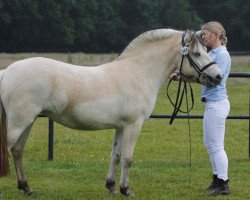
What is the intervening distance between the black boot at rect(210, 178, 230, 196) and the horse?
102cm

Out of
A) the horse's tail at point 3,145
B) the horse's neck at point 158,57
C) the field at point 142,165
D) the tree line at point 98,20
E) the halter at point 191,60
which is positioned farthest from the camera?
the tree line at point 98,20

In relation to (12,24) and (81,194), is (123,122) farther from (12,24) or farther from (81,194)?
(12,24)

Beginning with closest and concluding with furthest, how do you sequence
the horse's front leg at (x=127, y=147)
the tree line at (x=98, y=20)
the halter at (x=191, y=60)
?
the horse's front leg at (x=127, y=147), the halter at (x=191, y=60), the tree line at (x=98, y=20)

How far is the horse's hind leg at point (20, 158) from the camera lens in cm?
721

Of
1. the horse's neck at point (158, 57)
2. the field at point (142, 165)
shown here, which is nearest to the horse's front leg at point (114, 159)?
the field at point (142, 165)

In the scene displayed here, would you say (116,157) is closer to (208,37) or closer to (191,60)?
(191,60)

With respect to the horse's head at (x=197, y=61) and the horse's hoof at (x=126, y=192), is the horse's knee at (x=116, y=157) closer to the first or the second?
the horse's hoof at (x=126, y=192)

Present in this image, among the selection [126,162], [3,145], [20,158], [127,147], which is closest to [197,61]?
[127,147]

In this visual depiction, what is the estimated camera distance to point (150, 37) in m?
7.59

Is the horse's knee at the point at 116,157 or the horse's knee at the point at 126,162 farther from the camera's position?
the horse's knee at the point at 116,157

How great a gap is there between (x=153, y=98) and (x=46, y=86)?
133 cm

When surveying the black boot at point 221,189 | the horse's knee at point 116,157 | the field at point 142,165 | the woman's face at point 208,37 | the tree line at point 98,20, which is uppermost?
the woman's face at point 208,37

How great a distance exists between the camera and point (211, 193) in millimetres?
7578

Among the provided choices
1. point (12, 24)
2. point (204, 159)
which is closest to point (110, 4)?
point (12, 24)
